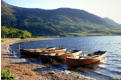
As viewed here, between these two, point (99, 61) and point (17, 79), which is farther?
point (99, 61)

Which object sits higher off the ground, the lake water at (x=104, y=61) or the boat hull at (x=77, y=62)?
the boat hull at (x=77, y=62)

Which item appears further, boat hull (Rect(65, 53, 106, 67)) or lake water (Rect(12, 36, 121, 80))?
boat hull (Rect(65, 53, 106, 67))

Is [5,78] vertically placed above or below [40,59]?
above

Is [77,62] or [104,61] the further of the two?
[104,61]

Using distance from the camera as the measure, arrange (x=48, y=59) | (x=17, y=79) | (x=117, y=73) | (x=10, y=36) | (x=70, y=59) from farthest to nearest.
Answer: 1. (x=10, y=36)
2. (x=48, y=59)
3. (x=70, y=59)
4. (x=117, y=73)
5. (x=17, y=79)

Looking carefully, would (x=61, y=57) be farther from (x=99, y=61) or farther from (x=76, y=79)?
(x=76, y=79)

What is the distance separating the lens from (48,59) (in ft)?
133

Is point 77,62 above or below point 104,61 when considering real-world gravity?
above

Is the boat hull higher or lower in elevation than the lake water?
higher

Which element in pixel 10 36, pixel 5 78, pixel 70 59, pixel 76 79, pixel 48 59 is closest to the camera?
pixel 5 78

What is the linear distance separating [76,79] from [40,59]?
21913mm

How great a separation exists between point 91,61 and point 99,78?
37.9 ft

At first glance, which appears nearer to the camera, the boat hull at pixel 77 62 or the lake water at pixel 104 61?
the lake water at pixel 104 61

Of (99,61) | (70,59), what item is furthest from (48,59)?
(99,61)
